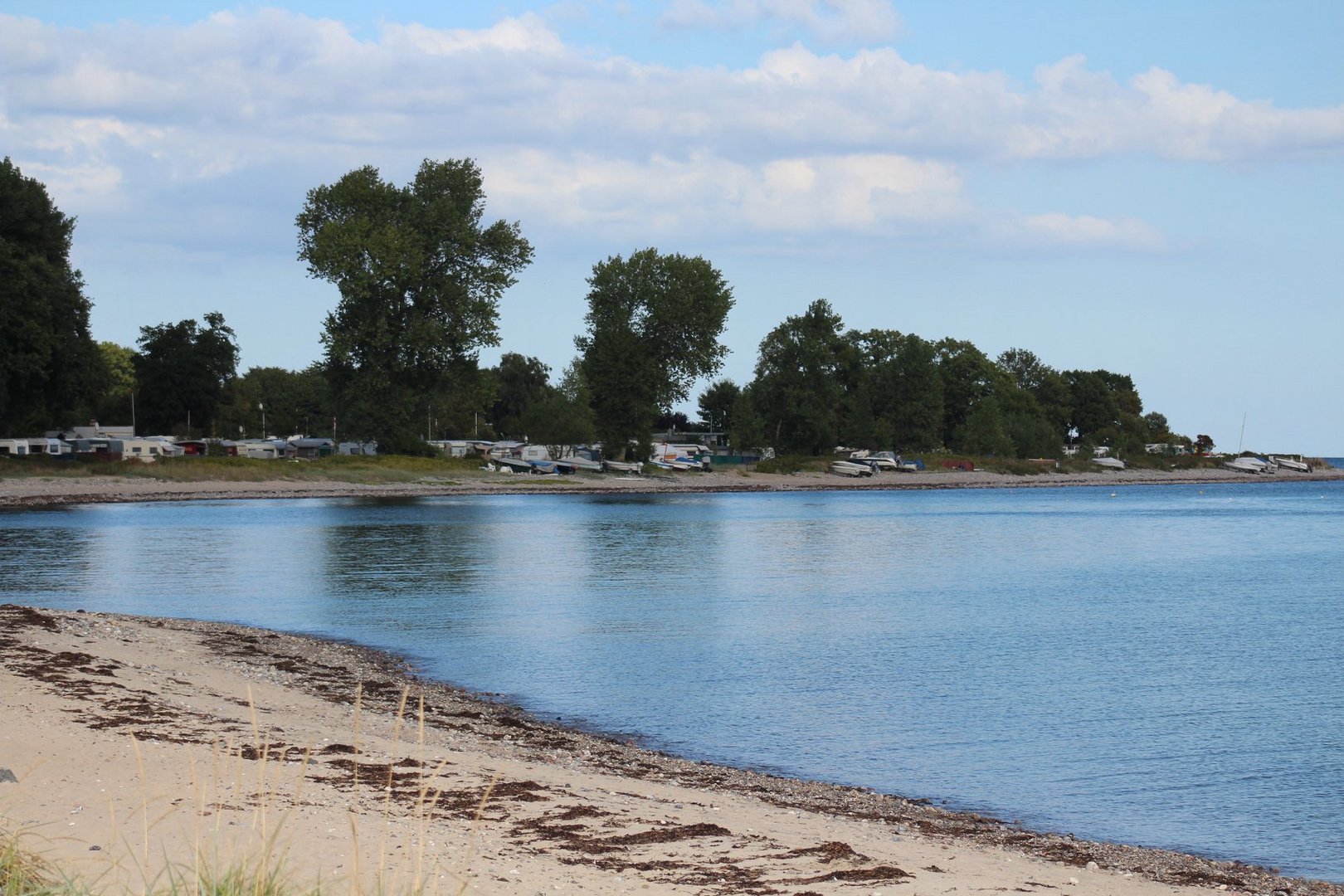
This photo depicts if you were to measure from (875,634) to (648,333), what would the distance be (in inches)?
3490

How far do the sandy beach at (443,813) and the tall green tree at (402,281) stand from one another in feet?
247

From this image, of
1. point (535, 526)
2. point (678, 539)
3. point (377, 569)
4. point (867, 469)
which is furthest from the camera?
point (867, 469)

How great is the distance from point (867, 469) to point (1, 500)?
89670 mm

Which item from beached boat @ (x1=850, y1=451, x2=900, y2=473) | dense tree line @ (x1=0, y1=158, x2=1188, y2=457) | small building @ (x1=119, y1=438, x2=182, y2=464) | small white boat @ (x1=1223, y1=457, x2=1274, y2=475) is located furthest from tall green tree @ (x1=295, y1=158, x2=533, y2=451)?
small white boat @ (x1=1223, y1=457, x2=1274, y2=475)

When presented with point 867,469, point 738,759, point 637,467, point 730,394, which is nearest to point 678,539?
point 738,759

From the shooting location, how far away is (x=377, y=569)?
43781 mm

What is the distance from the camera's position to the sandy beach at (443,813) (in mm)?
9055

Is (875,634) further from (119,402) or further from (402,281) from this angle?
(119,402)

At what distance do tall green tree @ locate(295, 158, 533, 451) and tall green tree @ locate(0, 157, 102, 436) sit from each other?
16.7 meters

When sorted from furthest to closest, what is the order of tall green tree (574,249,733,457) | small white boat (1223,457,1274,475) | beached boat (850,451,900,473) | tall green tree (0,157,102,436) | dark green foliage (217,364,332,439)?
1. small white boat (1223,457,1274,475)
2. dark green foliage (217,364,332,439)
3. beached boat (850,451,900,473)
4. tall green tree (574,249,733,457)
5. tall green tree (0,157,102,436)

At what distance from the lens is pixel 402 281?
306 ft

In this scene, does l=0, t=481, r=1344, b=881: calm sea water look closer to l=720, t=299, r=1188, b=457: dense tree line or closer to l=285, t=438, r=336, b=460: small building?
l=285, t=438, r=336, b=460: small building

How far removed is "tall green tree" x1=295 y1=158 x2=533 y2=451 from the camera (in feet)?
302

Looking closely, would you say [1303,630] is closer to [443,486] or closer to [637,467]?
[443,486]
